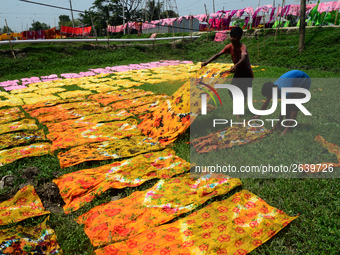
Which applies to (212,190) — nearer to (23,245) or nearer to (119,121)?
(23,245)

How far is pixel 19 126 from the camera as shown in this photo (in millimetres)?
4715

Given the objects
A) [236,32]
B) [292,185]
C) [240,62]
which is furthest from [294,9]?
[292,185]

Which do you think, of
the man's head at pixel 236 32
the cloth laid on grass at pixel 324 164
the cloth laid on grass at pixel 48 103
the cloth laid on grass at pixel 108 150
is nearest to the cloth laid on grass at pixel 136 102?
the cloth laid on grass at pixel 48 103

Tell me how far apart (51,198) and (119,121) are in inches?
94.7

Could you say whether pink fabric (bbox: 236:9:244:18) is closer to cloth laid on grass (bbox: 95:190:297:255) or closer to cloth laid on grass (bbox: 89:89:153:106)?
cloth laid on grass (bbox: 89:89:153:106)

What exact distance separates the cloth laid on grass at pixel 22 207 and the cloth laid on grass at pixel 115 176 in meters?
0.26

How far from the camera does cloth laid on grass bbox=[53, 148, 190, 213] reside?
8.64 ft

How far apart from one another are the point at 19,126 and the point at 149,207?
12.0ft

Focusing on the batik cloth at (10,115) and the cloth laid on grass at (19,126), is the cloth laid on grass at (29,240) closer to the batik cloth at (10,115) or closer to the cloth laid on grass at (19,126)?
the cloth laid on grass at (19,126)

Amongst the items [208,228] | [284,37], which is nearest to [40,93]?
[208,228]

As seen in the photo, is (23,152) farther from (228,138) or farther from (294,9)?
(294,9)

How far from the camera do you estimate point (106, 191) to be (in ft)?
8.79

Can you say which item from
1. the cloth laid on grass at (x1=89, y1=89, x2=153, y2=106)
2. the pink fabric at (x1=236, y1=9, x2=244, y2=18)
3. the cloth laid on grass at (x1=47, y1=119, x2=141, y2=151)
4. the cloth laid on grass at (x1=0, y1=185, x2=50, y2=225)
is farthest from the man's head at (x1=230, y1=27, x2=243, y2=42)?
the pink fabric at (x1=236, y1=9, x2=244, y2=18)

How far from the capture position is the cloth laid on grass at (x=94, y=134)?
396 centimetres
